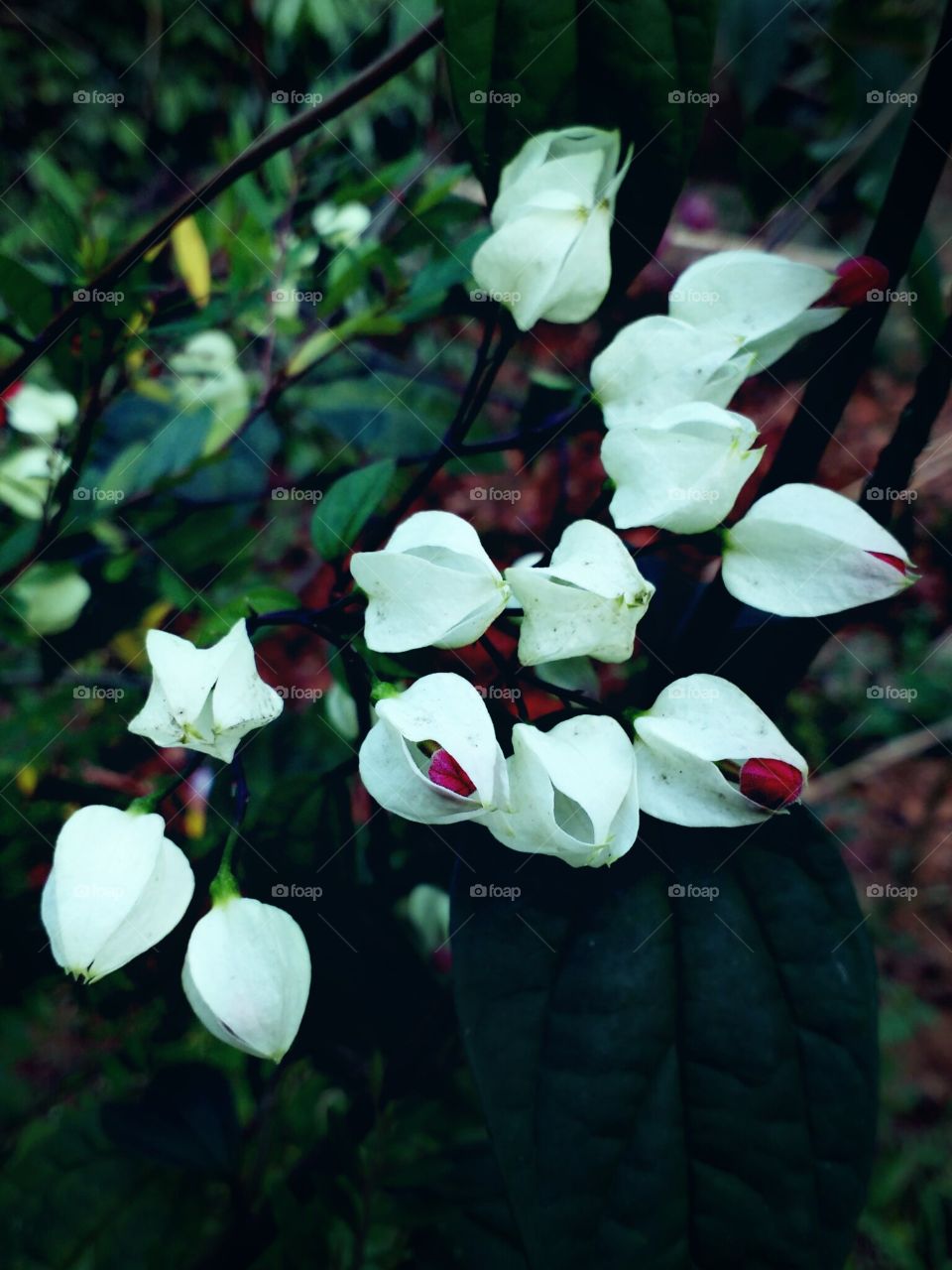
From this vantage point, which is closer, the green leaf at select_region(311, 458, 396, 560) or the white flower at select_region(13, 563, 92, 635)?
the green leaf at select_region(311, 458, 396, 560)

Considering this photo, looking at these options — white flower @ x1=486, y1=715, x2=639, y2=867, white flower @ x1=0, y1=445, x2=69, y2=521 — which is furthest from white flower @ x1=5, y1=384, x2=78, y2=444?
white flower @ x1=486, y1=715, x2=639, y2=867

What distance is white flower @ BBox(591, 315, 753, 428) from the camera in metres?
0.37

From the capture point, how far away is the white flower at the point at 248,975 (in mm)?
352

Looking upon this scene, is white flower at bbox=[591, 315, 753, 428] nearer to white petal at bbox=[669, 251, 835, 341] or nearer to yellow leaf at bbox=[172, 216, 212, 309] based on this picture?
white petal at bbox=[669, 251, 835, 341]

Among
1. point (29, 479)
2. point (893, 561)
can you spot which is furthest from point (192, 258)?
point (893, 561)

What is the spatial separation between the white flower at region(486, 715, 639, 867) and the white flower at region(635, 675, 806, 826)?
0.6 inches

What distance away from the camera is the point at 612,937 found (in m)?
0.40

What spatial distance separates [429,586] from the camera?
13.3 inches

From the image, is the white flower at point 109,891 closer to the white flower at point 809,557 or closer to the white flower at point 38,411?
the white flower at point 809,557

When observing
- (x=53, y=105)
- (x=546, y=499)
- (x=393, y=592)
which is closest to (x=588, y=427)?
(x=393, y=592)

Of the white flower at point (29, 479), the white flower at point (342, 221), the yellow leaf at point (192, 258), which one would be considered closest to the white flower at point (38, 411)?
the white flower at point (29, 479)

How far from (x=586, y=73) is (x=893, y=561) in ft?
0.88

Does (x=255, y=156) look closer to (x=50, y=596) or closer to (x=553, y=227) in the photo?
(x=553, y=227)

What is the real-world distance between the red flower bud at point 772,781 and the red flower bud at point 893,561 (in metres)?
0.09
